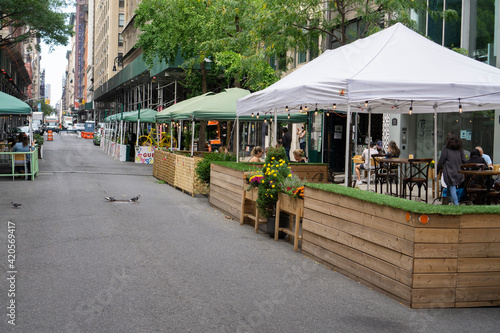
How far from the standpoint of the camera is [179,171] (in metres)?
18.4

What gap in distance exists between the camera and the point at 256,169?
38.0ft

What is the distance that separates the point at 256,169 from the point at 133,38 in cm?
6021

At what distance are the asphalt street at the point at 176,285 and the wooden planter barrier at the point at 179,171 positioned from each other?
185 inches

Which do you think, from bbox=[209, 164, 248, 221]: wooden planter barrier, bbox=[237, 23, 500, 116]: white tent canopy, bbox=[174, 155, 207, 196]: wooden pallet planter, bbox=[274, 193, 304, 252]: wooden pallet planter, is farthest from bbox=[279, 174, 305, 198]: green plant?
bbox=[174, 155, 207, 196]: wooden pallet planter

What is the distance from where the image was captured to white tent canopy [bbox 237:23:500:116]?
8.95m

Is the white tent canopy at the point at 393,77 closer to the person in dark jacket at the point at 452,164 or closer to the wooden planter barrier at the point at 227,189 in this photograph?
the person in dark jacket at the point at 452,164

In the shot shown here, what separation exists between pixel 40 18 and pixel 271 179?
28.6 meters

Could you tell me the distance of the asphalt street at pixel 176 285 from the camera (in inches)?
214

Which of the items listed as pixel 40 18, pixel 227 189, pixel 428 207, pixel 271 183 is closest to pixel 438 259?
pixel 428 207

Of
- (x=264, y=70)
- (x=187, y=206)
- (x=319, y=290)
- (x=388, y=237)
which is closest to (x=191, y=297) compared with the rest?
(x=319, y=290)

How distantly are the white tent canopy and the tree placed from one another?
2623 centimetres

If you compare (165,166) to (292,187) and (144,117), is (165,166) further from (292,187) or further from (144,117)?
(144,117)

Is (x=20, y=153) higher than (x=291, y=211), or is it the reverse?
(x=20, y=153)

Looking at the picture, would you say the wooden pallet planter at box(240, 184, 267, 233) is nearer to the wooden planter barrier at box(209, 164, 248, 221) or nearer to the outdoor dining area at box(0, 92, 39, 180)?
the wooden planter barrier at box(209, 164, 248, 221)
